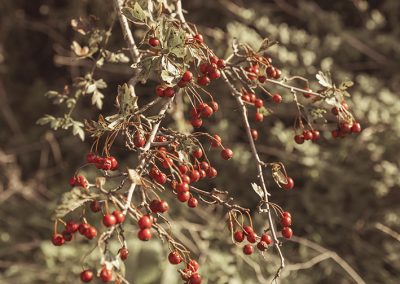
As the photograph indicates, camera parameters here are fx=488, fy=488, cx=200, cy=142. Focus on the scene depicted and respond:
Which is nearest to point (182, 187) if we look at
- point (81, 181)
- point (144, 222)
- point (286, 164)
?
point (144, 222)

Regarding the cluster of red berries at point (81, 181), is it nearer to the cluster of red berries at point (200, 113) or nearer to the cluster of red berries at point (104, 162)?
the cluster of red berries at point (104, 162)

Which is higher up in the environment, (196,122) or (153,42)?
(153,42)

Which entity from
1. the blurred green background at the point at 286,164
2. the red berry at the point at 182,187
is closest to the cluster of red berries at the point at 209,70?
the red berry at the point at 182,187

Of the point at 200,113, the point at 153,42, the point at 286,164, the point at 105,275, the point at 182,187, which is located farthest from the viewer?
the point at 286,164

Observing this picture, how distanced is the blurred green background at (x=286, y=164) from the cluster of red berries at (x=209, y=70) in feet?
4.22

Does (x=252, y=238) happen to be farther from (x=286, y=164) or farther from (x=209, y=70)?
(x=286, y=164)

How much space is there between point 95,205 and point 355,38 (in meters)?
2.74

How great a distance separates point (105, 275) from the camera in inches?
39.1

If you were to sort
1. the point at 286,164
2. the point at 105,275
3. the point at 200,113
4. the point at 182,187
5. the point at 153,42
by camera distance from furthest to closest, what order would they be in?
the point at 286,164
the point at 200,113
the point at 153,42
the point at 182,187
the point at 105,275

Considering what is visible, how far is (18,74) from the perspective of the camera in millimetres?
4238

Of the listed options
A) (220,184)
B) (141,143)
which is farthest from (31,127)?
(141,143)


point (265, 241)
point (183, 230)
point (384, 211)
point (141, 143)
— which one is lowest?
point (183, 230)

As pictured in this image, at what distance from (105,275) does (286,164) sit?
7.32 feet

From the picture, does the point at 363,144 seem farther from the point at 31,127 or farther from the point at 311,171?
the point at 31,127
